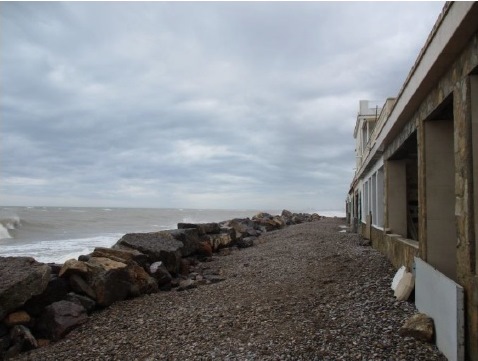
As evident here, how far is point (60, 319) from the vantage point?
653 centimetres

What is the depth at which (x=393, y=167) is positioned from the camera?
33.6 feet

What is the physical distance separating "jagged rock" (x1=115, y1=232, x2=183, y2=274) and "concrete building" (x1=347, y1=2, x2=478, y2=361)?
219 inches

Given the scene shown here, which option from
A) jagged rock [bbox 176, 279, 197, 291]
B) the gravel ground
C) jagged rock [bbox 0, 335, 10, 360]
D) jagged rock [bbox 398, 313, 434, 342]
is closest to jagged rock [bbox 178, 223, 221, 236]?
jagged rock [bbox 176, 279, 197, 291]

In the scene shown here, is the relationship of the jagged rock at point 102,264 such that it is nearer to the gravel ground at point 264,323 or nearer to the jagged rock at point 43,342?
the gravel ground at point 264,323

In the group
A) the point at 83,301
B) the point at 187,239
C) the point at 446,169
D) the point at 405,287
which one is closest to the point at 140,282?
the point at 83,301

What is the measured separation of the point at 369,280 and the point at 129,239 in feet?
21.2

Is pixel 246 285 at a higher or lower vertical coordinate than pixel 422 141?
lower

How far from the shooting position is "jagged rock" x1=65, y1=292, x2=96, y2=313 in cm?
726

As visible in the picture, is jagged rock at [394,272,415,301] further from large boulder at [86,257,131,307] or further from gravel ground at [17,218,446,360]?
large boulder at [86,257,131,307]

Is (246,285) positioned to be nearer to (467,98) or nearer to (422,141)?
(422,141)

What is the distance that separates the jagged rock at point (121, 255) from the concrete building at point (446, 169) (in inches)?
235

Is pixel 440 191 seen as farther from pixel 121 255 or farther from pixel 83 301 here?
pixel 121 255

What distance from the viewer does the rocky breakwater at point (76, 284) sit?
6246 mm

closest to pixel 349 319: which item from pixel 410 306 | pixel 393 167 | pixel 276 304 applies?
pixel 410 306
